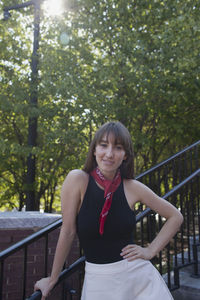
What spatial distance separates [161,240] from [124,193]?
41 cm

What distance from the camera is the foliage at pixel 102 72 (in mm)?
7723

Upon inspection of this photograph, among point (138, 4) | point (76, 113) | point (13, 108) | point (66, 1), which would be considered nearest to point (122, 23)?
point (138, 4)

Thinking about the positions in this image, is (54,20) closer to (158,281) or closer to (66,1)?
(66,1)

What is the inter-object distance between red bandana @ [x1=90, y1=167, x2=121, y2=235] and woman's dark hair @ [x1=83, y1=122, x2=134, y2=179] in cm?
6

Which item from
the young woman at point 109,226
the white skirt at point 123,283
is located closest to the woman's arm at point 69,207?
the young woman at point 109,226

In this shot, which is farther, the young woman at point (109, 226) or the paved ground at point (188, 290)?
the paved ground at point (188, 290)

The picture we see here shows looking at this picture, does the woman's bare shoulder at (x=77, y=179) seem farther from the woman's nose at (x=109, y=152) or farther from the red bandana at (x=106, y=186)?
the woman's nose at (x=109, y=152)

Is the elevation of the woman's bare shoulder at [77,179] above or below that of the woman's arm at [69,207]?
above

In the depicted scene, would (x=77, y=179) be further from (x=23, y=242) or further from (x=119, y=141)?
(x=23, y=242)

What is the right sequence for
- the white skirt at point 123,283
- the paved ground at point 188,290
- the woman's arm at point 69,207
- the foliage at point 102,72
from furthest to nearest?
1. the foliage at point 102,72
2. the paved ground at point 188,290
3. the woman's arm at point 69,207
4. the white skirt at point 123,283

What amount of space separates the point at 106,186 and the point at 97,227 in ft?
0.81

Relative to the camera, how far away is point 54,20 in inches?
328

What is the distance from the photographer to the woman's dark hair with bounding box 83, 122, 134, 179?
1894 millimetres

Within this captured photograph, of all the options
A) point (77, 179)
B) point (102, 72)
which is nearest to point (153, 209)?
point (77, 179)
